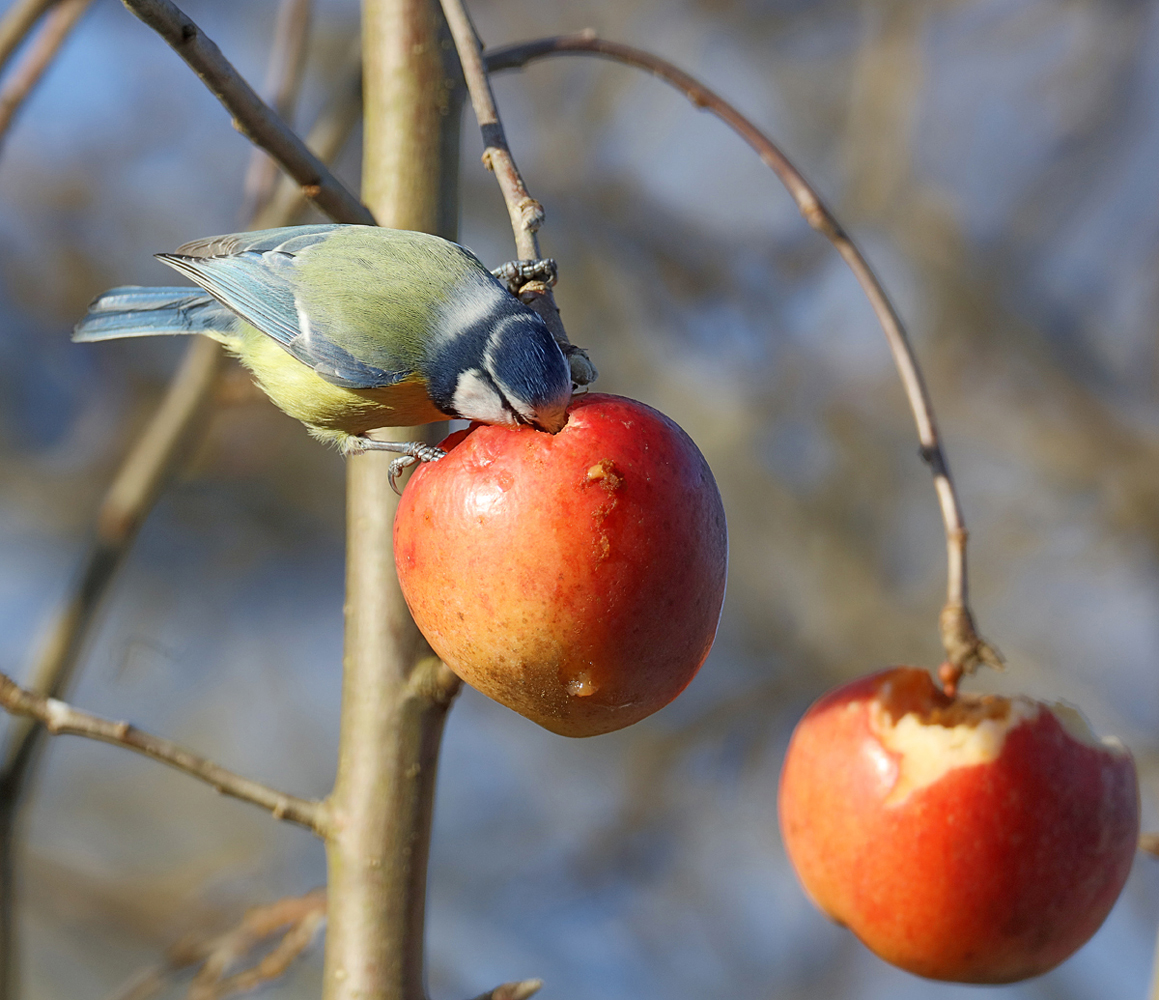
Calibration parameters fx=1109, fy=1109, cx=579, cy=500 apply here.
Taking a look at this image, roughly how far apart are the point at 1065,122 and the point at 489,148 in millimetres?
4158

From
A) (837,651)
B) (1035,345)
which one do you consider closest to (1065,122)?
(1035,345)

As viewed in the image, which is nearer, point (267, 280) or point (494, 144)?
point (494, 144)

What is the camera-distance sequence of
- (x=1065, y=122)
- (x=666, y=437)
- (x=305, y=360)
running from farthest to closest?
(x=1065, y=122), (x=305, y=360), (x=666, y=437)

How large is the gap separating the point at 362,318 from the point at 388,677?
0.54 m

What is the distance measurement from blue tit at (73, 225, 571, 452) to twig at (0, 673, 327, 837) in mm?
437

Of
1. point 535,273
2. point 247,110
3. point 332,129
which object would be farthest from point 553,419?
point 332,129

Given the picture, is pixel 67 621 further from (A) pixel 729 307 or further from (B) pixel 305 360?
(A) pixel 729 307

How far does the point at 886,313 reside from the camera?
1.31 meters

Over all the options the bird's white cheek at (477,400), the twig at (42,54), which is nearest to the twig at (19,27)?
the twig at (42,54)

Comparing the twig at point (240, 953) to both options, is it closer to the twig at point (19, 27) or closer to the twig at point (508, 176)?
the twig at point (508, 176)

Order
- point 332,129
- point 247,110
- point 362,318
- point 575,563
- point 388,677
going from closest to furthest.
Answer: point 575,563 < point 247,110 < point 388,677 < point 362,318 < point 332,129

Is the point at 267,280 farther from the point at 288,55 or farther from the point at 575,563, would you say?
the point at 575,563

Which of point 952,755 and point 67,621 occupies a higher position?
point 67,621

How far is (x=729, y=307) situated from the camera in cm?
423
